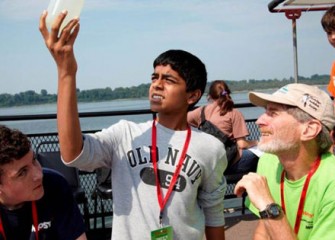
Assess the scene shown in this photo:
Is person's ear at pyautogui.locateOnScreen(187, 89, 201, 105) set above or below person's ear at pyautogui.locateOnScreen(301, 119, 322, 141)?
above

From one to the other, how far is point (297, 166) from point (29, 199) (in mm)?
1404

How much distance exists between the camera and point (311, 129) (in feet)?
7.40

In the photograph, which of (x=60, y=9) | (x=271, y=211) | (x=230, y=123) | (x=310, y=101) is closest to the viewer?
(x=60, y=9)

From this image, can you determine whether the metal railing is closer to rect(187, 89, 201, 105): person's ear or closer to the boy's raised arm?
rect(187, 89, 201, 105): person's ear

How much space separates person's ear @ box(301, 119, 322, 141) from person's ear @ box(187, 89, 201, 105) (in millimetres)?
651

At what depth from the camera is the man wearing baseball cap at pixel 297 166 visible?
6.80 feet

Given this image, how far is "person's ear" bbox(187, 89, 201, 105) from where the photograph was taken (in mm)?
2512

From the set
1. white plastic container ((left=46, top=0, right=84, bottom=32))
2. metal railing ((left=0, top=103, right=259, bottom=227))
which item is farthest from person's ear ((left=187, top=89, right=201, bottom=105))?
metal railing ((left=0, top=103, right=259, bottom=227))

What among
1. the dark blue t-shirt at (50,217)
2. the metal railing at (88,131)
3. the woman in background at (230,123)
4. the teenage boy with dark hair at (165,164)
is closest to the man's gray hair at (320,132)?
the teenage boy with dark hair at (165,164)

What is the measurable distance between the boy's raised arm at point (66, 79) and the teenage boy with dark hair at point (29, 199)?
12.6 inches

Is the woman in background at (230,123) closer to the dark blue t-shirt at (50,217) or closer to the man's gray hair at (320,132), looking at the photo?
the man's gray hair at (320,132)

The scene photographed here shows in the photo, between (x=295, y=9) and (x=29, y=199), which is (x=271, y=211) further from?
(x=295, y=9)

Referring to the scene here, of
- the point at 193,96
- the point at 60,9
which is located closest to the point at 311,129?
the point at 193,96

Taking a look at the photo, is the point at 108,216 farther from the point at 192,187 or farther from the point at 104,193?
the point at 192,187
